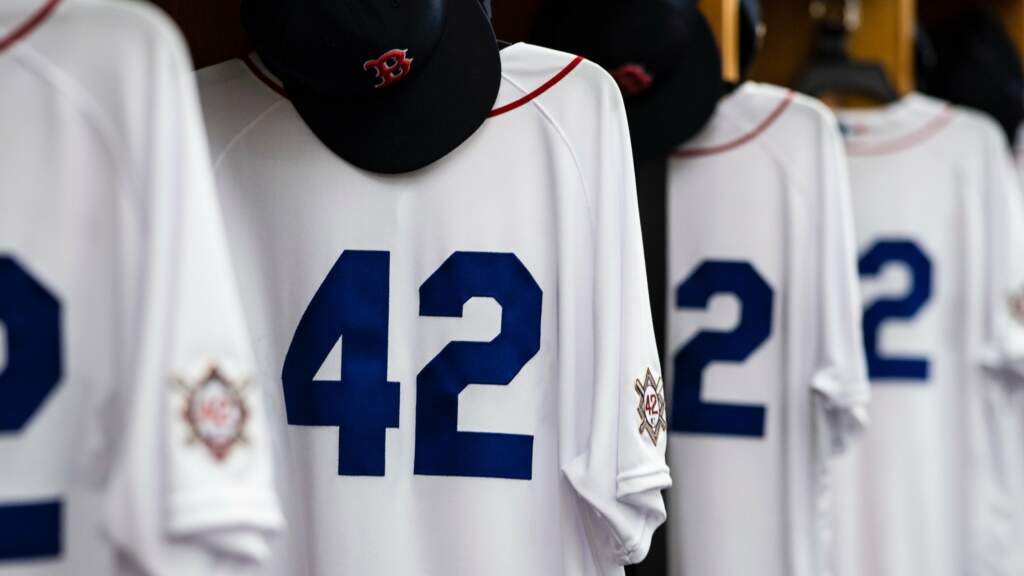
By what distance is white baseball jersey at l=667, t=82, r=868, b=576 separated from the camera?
1.83 meters

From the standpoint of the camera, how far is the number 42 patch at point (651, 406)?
1.32m

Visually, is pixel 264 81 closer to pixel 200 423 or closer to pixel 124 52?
pixel 124 52

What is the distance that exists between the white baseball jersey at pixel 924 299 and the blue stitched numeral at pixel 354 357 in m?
1.11

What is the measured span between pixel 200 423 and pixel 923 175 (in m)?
1.62

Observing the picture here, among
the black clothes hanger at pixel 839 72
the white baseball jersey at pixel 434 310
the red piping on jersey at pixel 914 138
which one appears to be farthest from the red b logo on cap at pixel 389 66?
the red piping on jersey at pixel 914 138

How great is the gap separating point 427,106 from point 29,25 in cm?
46

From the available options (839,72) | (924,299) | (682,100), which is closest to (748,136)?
(682,100)

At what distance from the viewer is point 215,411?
97 centimetres

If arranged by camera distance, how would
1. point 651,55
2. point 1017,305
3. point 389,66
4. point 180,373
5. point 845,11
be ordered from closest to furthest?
point 180,373, point 389,66, point 651,55, point 1017,305, point 845,11

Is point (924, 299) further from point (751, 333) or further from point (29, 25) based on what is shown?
point (29, 25)

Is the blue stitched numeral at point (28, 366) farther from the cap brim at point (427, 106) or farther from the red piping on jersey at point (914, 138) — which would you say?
the red piping on jersey at point (914, 138)

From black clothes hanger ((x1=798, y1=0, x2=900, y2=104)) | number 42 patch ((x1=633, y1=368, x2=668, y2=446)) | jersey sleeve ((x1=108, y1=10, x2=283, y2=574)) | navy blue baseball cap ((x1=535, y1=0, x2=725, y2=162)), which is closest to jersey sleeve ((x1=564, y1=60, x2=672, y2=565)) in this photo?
number 42 patch ((x1=633, y1=368, x2=668, y2=446))

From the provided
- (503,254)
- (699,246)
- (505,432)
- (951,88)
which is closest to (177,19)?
(503,254)

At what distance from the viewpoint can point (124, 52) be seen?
39.3 inches
